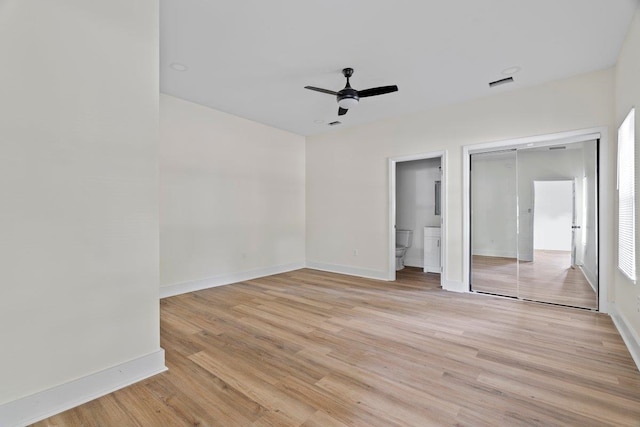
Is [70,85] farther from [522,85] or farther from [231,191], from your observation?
[522,85]

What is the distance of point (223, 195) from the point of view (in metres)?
4.95

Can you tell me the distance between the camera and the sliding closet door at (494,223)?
4312mm

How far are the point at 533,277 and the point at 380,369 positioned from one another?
3601mm

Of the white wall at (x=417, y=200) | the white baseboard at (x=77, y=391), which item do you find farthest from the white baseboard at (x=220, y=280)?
the white wall at (x=417, y=200)

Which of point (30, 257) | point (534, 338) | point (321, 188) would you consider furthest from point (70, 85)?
point (321, 188)

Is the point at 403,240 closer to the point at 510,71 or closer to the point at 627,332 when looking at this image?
the point at 510,71

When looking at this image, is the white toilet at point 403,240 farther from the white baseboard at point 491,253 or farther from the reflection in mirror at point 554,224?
the reflection in mirror at point 554,224

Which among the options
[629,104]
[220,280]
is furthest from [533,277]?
[220,280]

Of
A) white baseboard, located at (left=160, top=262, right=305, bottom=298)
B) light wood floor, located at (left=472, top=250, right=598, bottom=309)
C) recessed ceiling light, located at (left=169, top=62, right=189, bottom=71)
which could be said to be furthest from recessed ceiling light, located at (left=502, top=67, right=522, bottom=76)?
white baseboard, located at (left=160, top=262, right=305, bottom=298)

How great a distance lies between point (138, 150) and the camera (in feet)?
6.95

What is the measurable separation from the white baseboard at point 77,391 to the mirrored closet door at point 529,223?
4.29 metres

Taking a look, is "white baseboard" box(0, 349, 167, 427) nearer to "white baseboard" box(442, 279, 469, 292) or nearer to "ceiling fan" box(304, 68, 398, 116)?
"ceiling fan" box(304, 68, 398, 116)

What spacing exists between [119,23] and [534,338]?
4351 mm

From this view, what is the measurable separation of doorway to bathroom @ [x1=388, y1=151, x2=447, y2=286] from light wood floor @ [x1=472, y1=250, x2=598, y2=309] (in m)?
1.30
